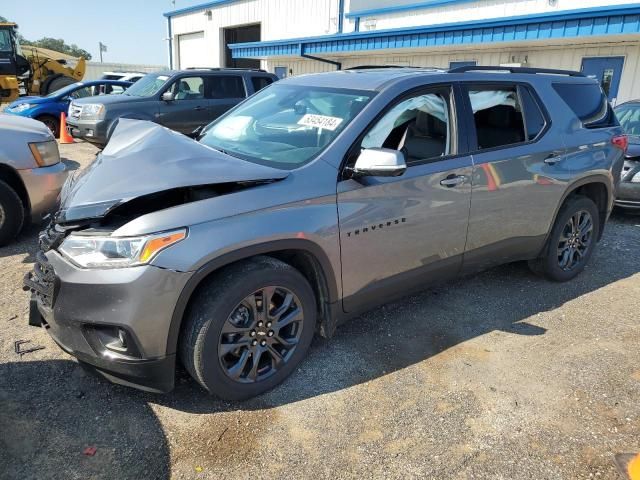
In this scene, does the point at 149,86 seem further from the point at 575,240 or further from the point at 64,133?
the point at 575,240

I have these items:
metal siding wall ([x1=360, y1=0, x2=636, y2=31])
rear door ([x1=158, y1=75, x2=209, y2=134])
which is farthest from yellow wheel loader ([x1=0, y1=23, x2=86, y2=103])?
metal siding wall ([x1=360, y1=0, x2=636, y2=31])

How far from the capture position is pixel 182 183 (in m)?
2.56

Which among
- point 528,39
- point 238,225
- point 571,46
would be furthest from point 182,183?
point 571,46

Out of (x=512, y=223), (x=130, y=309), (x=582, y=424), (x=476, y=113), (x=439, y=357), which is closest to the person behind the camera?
(x=130, y=309)

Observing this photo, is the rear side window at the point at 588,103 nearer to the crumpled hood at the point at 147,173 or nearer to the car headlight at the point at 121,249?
the crumpled hood at the point at 147,173

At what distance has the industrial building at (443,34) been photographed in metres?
10.1

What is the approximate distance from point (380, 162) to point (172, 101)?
8446 mm

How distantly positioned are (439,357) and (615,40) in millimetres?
9751

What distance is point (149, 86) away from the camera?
10523 millimetres

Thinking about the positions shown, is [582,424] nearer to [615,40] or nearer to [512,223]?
[512,223]

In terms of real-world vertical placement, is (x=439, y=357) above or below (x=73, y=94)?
below

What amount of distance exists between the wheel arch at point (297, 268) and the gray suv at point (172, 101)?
26.1 feet

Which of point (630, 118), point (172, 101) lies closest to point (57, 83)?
point (172, 101)

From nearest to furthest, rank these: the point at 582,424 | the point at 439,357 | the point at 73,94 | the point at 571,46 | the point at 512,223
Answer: the point at 582,424 → the point at 439,357 → the point at 512,223 → the point at 571,46 → the point at 73,94
